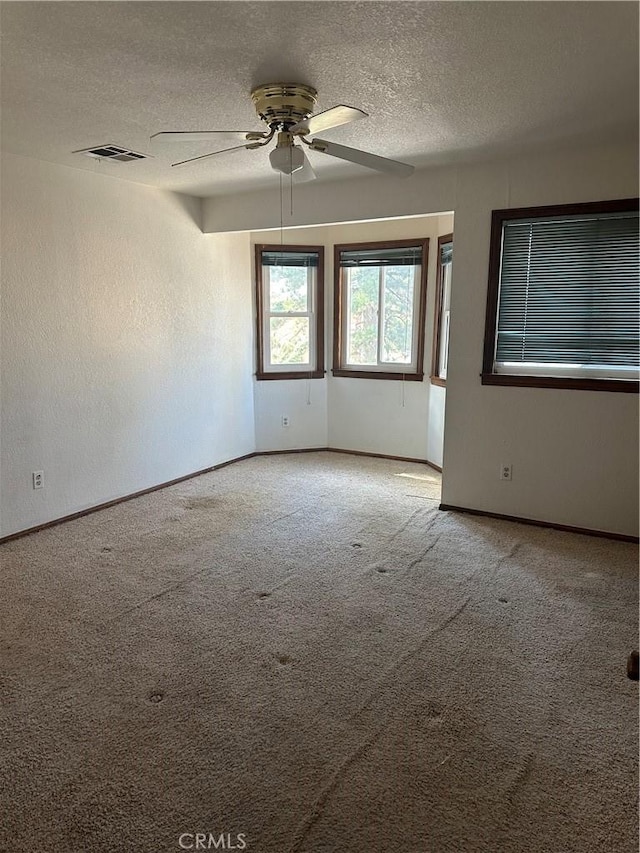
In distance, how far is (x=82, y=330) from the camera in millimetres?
3883

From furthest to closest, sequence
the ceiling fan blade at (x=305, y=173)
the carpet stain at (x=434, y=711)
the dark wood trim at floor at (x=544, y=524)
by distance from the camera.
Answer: the dark wood trim at floor at (x=544, y=524) → the ceiling fan blade at (x=305, y=173) → the carpet stain at (x=434, y=711)

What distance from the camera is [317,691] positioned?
2158mm

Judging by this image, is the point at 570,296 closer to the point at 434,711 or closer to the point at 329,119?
the point at 329,119

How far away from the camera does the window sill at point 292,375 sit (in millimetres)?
5629

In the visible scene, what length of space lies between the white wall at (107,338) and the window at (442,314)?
1.79 meters

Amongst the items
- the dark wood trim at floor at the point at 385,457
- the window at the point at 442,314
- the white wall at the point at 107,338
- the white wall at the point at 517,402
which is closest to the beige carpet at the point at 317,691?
the white wall at the point at 517,402

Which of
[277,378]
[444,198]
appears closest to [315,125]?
[444,198]

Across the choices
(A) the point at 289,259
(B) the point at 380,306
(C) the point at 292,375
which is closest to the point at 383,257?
(B) the point at 380,306

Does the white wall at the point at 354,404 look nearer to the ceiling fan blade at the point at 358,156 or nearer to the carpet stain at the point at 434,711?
the ceiling fan blade at the point at 358,156

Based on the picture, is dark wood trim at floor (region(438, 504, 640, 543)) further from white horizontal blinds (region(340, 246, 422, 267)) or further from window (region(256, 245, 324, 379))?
white horizontal blinds (region(340, 246, 422, 267))

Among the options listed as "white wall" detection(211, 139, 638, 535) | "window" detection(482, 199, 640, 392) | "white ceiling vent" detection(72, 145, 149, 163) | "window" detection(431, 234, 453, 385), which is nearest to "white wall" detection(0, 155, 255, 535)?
"white ceiling vent" detection(72, 145, 149, 163)

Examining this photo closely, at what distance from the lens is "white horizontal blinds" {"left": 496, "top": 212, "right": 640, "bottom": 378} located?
343 centimetres

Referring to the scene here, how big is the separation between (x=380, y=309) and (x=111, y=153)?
9.34 feet

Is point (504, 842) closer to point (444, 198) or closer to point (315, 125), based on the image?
point (315, 125)
